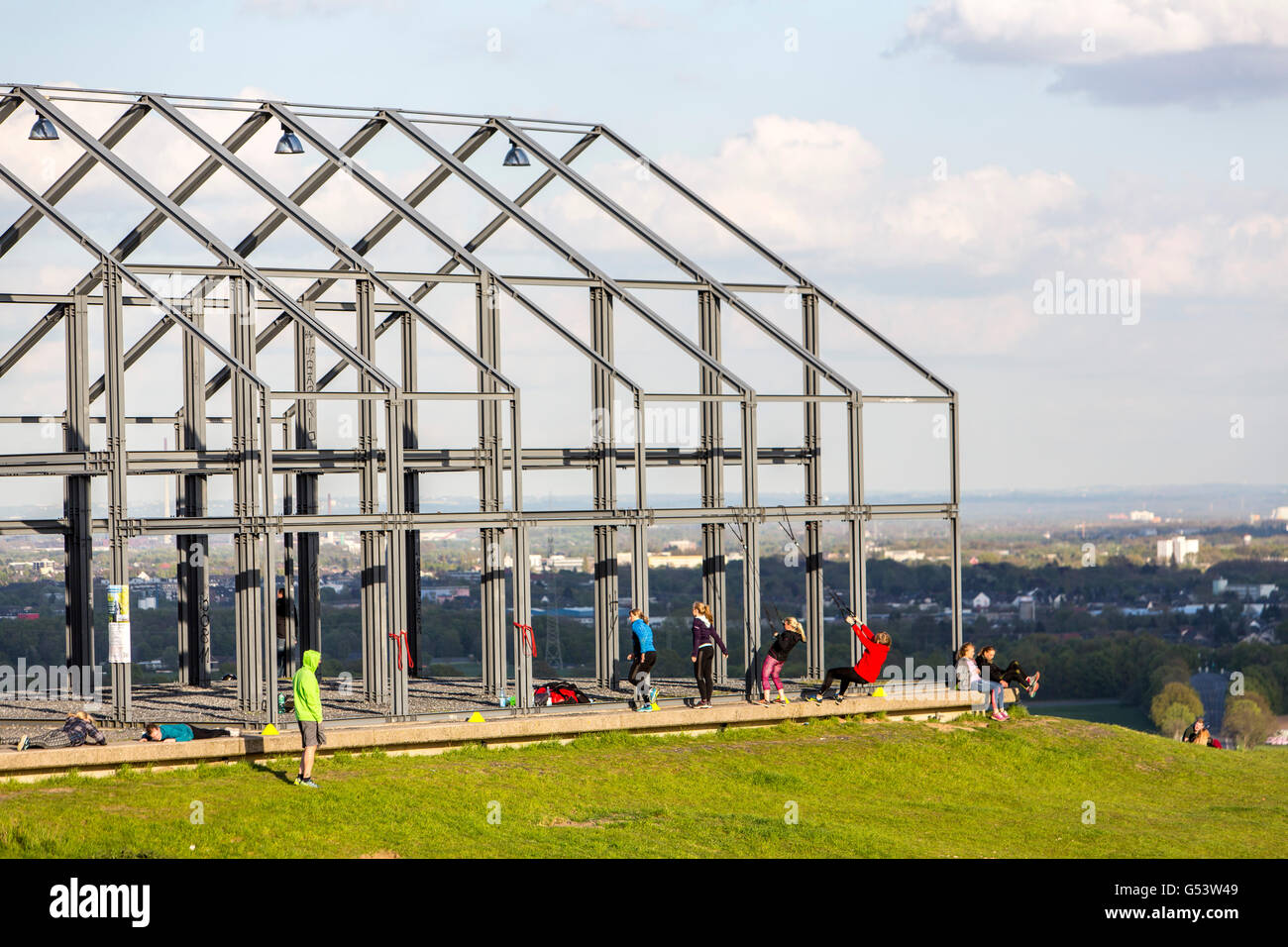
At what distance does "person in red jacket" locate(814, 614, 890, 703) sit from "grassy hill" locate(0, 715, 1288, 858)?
72cm

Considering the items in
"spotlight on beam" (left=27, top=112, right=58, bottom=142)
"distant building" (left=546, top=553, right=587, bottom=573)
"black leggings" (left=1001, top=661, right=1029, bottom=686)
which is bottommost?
"distant building" (left=546, top=553, right=587, bottom=573)

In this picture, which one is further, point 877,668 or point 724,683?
point 724,683

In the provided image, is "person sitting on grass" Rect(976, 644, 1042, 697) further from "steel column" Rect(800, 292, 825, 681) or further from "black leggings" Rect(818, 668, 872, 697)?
"steel column" Rect(800, 292, 825, 681)

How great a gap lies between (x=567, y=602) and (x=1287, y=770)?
4490 inches

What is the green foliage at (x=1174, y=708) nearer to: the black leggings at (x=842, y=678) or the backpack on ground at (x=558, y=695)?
the black leggings at (x=842, y=678)

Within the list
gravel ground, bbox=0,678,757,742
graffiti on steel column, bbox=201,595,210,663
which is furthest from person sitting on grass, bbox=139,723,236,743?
graffiti on steel column, bbox=201,595,210,663

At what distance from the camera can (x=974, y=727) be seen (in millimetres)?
25812

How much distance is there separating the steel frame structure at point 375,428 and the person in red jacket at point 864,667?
1.35 metres

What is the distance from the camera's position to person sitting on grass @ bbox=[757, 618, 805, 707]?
24.3 meters

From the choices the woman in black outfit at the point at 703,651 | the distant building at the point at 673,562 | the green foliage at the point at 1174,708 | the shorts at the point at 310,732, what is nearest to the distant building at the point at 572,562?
the distant building at the point at 673,562

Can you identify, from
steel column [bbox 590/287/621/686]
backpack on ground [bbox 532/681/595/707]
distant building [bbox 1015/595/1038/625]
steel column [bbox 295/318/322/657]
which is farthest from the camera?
distant building [bbox 1015/595/1038/625]

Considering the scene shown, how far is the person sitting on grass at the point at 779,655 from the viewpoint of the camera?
79.8ft
